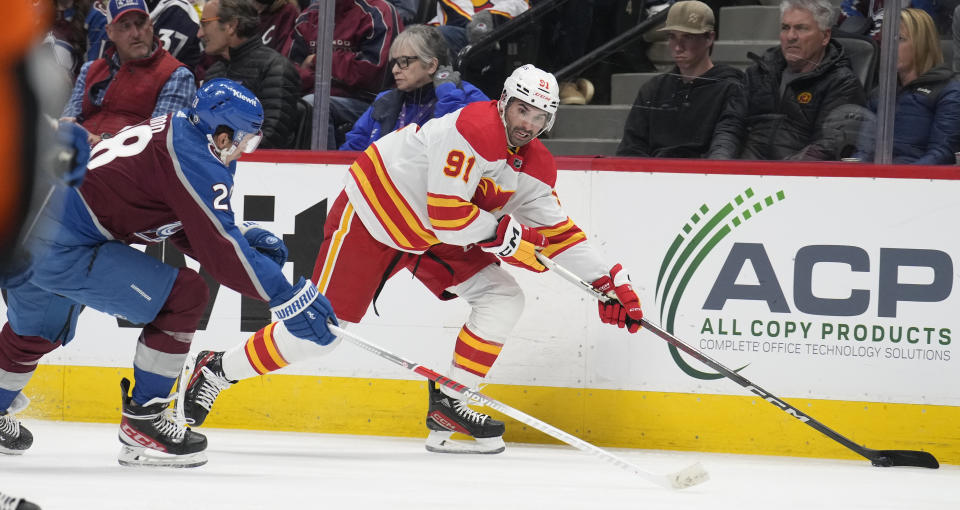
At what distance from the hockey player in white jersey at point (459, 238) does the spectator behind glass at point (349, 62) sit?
629mm

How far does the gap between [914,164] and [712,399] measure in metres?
1.09

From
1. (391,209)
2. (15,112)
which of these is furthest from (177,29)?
(15,112)

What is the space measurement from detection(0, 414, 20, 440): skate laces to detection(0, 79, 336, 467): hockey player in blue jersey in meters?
0.13

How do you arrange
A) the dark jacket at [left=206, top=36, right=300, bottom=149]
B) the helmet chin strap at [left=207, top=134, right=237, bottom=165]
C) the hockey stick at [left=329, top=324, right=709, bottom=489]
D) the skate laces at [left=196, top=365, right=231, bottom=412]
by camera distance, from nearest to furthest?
the hockey stick at [left=329, top=324, right=709, bottom=489]
the helmet chin strap at [left=207, top=134, right=237, bottom=165]
the skate laces at [left=196, top=365, right=231, bottom=412]
the dark jacket at [left=206, top=36, right=300, bottom=149]

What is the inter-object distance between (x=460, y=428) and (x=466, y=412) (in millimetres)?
60

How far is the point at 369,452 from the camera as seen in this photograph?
13.2 ft

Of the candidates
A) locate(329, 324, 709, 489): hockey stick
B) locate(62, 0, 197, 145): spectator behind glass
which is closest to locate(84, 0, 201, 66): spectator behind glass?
locate(62, 0, 197, 145): spectator behind glass

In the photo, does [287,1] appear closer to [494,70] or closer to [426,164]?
[494,70]

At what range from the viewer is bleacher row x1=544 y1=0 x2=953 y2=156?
421 cm

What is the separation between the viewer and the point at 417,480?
11.1 feet

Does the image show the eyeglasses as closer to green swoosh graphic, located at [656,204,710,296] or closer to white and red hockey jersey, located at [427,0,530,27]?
white and red hockey jersey, located at [427,0,530,27]

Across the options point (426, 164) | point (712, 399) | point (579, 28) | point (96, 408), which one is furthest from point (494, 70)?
point (96, 408)

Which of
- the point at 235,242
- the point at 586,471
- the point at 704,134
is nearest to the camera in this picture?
the point at 235,242

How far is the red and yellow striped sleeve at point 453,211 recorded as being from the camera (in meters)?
3.80
